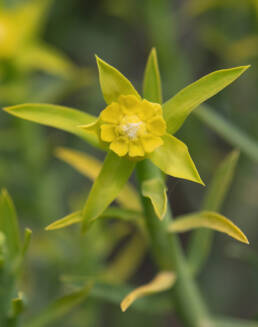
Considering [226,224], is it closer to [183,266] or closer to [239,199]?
[183,266]

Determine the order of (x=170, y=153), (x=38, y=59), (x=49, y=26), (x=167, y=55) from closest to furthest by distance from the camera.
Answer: (x=170, y=153) → (x=38, y=59) → (x=167, y=55) → (x=49, y=26)

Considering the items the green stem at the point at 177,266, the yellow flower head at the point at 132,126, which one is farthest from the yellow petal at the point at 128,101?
the green stem at the point at 177,266

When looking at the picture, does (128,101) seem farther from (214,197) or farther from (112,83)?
(214,197)

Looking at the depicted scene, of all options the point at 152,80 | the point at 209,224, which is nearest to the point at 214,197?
the point at 209,224

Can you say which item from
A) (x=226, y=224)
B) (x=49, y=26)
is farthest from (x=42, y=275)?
(x=49, y=26)

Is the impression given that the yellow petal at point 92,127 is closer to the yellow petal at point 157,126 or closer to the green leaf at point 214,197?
the yellow petal at point 157,126

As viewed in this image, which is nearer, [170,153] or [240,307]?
[170,153]

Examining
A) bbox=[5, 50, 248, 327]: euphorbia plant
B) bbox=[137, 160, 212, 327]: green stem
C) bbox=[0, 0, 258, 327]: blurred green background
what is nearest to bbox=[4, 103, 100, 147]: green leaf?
bbox=[5, 50, 248, 327]: euphorbia plant

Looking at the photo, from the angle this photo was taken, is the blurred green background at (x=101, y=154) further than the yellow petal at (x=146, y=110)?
Yes
